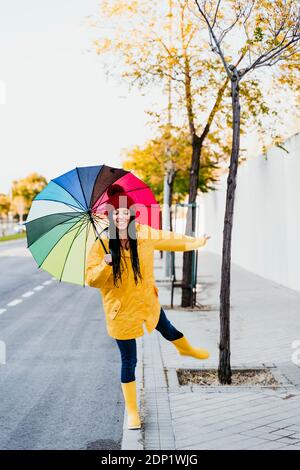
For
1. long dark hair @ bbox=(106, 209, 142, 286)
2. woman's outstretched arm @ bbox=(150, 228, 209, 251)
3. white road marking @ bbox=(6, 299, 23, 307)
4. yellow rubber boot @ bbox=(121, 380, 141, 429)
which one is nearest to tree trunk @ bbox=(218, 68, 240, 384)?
woman's outstretched arm @ bbox=(150, 228, 209, 251)

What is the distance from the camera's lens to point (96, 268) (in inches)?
205

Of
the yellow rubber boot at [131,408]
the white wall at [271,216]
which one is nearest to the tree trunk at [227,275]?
the yellow rubber boot at [131,408]

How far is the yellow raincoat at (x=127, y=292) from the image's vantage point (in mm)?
5199

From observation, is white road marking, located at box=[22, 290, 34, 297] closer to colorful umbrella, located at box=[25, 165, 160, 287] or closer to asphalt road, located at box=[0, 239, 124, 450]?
asphalt road, located at box=[0, 239, 124, 450]

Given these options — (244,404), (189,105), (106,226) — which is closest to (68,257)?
(106,226)

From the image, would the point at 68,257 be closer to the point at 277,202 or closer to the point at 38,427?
the point at 38,427

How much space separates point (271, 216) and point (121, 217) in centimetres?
1468

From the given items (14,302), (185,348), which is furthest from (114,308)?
(14,302)

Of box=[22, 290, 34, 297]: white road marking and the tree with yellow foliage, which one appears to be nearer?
box=[22, 290, 34, 297]: white road marking

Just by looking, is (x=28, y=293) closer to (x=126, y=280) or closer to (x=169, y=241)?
(x=169, y=241)

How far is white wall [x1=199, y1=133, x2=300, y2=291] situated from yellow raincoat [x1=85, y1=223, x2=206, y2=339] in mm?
11056

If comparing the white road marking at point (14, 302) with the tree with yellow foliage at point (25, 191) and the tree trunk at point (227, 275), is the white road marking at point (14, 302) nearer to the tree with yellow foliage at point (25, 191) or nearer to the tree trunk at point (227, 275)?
the tree trunk at point (227, 275)

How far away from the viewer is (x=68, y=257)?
569 cm

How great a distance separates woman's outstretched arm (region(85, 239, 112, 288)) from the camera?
16.9 feet
